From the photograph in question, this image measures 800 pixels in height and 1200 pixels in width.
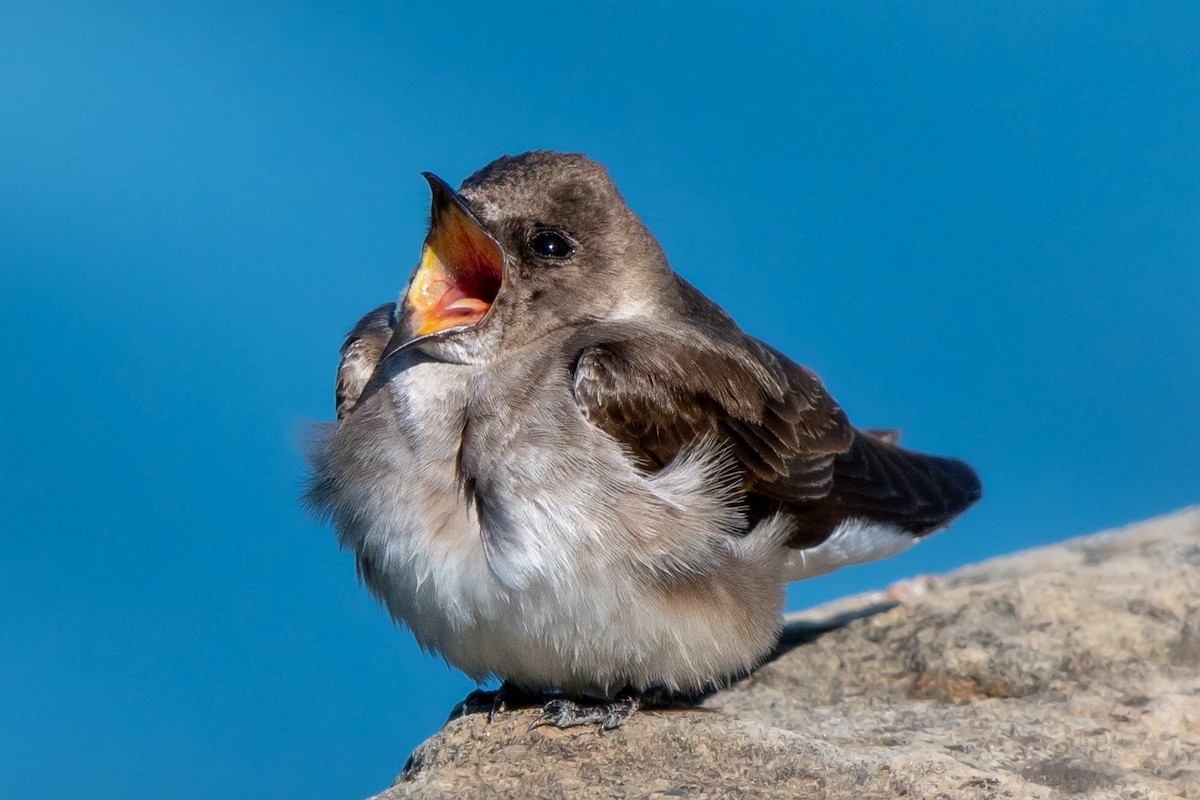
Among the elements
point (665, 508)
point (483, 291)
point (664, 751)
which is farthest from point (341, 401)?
point (664, 751)

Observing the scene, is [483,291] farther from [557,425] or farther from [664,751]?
[664,751]

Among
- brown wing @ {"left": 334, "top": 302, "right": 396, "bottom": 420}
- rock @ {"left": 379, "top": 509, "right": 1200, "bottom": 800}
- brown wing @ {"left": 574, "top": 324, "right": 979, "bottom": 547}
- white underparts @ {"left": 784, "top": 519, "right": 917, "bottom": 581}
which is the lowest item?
rock @ {"left": 379, "top": 509, "right": 1200, "bottom": 800}

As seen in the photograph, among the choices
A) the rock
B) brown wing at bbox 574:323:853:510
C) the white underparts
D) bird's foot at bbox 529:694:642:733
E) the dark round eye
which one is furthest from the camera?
the white underparts

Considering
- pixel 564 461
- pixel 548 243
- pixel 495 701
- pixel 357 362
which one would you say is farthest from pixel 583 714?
pixel 548 243

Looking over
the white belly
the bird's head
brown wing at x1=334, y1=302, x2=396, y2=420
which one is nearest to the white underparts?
the white belly

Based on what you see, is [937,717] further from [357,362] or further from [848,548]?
[357,362]

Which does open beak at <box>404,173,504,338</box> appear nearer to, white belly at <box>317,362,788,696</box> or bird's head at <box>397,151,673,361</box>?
bird's head at <box>397,151,673,361</box>

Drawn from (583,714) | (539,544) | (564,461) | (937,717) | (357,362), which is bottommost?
(937,717)

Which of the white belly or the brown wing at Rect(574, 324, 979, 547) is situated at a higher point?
the brown wing at Rect(574, 324, 979, 547)
